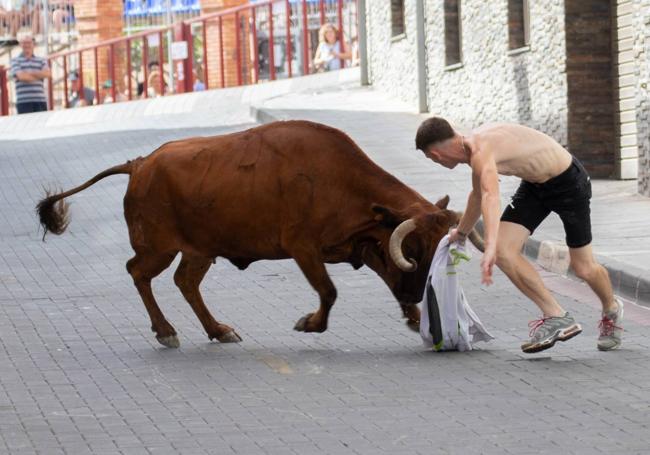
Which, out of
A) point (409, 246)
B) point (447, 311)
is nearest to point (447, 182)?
point (409, 246)

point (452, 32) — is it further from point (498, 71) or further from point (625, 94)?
point (625, 94)

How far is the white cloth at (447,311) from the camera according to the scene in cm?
1026

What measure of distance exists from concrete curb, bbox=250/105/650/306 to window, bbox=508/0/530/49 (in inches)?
309

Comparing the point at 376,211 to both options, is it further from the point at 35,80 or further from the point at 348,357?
the point at 35,80

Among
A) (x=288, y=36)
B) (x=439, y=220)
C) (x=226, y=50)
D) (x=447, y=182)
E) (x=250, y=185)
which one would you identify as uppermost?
(x=288, y=36)

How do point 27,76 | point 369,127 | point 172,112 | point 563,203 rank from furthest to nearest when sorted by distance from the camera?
1. point 27,76
2. point 172,112
3. point 369,127
4. point 563,203

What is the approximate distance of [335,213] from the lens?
35.5 feet

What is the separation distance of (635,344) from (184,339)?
293 centimetres

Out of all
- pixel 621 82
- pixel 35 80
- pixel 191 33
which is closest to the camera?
pixel 621 82

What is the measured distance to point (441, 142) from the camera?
962 centimetres

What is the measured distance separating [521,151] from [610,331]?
121 centimetres

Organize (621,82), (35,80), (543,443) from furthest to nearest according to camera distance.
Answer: (35,80), (621,82), (543,443)

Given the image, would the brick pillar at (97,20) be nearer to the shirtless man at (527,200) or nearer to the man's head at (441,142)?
the shirtless man at (527,200)

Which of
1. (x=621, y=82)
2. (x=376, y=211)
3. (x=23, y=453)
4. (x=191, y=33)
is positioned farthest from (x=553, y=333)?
(x=191, y=33)
